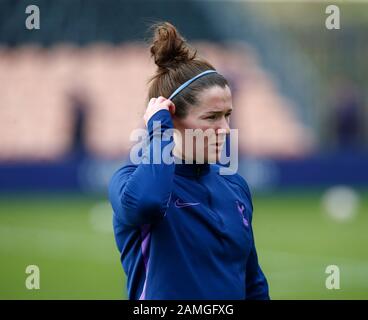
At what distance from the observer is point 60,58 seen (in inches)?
738

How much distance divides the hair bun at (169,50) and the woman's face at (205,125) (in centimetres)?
25

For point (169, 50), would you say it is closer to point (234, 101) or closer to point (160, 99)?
point (160, 99)

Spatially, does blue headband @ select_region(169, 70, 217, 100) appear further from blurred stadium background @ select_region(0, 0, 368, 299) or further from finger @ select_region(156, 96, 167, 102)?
blurred stadium background @ select_region(0, 0, 368, 299)

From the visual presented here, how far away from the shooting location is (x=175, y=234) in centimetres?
325

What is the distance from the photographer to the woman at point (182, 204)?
322cm

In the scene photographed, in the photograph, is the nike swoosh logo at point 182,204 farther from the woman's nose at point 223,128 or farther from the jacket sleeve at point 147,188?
the woman's nose at point 223,128

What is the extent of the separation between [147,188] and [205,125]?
41cm

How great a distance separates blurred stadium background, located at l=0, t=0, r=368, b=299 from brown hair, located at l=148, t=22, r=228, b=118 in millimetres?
9456

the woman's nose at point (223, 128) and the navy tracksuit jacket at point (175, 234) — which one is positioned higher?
the woman's nose at point (223, 128)

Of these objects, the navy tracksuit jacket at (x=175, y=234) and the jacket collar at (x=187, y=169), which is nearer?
the navy tracksuit jacket at (x=175, y=234)

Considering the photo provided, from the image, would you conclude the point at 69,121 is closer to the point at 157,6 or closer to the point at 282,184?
the point at 157,6
